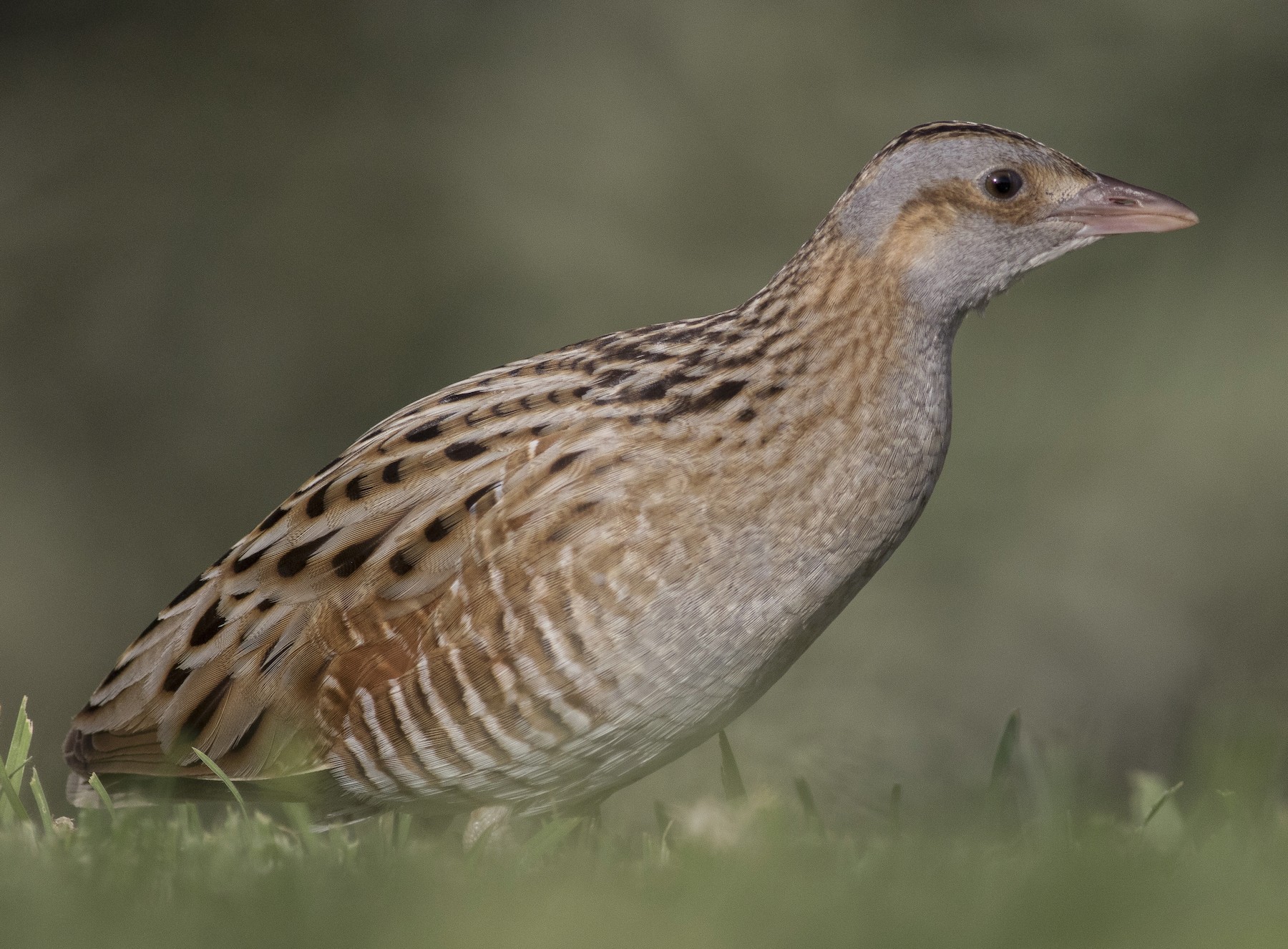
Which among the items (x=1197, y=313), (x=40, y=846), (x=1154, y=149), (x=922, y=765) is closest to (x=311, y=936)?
(x=40, y=846)

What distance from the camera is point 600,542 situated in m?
3.25

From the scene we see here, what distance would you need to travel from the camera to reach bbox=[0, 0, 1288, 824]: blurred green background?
812cm

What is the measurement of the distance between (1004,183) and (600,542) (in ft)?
4.05

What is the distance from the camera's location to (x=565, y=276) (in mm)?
9242

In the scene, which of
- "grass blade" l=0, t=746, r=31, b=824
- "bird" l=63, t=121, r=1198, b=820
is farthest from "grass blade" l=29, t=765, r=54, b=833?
"bird" l=63, t=121, r=1198, b=820

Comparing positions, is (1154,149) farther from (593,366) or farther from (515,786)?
(515,786)

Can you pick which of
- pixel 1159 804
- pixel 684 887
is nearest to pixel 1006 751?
pixel 1159 804

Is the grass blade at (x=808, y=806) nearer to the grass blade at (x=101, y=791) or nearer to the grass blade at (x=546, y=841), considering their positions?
the grass blade at (x=546, y=841)

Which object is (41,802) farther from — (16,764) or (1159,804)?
(1159,804)

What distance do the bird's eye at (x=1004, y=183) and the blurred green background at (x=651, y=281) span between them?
4.32 m

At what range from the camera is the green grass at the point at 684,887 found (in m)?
2.19

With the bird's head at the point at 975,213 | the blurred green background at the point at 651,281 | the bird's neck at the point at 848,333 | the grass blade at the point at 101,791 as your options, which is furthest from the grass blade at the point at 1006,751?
the blurred green background at the point at 651,281

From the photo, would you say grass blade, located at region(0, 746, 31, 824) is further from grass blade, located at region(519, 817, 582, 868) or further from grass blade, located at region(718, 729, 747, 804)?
grass blade, located at region(718, 729, 747, 804)

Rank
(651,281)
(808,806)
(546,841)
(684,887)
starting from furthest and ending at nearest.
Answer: (651,281), (808,806), (546,841), (684,887)
